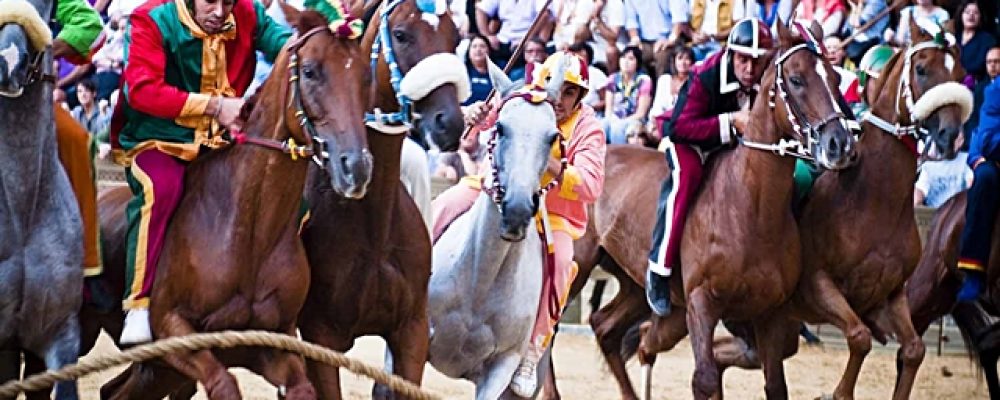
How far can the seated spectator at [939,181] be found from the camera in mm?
14250

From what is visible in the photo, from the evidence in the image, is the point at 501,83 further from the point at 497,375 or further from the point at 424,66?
the point at 497,375

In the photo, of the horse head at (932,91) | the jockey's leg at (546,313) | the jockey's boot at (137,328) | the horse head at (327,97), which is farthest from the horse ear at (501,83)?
the horse head at (932,91)

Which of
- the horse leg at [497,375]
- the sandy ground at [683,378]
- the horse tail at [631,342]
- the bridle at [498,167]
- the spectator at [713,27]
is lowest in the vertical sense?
the sandy ground at [683,378]

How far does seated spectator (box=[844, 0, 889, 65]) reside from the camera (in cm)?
1552

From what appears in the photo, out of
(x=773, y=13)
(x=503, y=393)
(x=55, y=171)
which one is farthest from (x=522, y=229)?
(x=773, y=13)

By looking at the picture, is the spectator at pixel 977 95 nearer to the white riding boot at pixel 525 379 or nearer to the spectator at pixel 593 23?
the spectator at pixel 593 23

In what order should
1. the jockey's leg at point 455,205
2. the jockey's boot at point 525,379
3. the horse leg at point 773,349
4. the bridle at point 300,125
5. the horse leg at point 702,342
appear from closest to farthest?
the bridle at point 300,125, the jockey's boot at point 525,379, the jockey's leg at point 455,205, the horse leg at point 702,342, the horse leg at point 773,349

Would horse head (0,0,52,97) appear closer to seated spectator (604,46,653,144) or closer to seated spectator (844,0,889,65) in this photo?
seated spectator (604,46,653,144)

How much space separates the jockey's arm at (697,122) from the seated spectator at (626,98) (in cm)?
509

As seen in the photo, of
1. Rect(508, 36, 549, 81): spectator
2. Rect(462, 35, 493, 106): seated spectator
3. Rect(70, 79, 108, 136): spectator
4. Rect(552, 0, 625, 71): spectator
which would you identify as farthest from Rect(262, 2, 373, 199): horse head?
Rect(552, 0, 625, 71): spectator

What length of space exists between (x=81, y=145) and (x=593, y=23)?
32.2ft

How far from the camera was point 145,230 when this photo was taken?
23.3 ft

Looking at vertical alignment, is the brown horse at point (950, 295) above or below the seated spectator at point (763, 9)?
below

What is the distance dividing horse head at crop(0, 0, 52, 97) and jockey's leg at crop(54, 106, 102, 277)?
676mm
